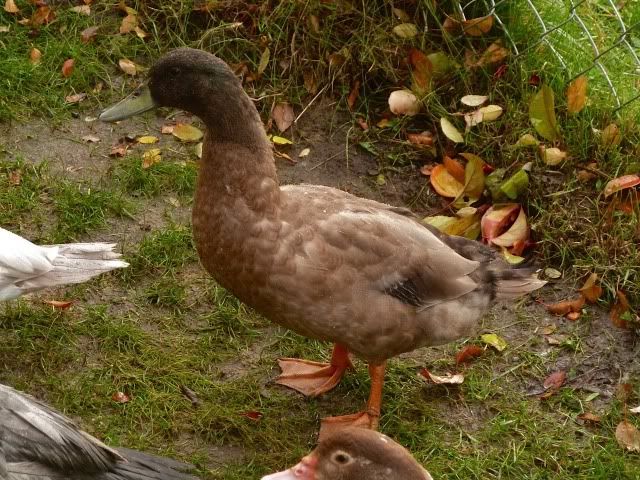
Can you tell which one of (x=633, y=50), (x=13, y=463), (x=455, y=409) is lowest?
(x=455, y=409)

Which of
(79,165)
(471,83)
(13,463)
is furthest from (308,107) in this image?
(13,463)

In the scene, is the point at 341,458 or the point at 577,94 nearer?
the point at 341,458

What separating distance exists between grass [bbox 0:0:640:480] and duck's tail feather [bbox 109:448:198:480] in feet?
0.67

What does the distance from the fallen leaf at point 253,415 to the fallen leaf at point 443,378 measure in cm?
72

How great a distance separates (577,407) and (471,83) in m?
1.80

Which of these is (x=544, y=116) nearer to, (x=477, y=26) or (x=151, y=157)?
(x=477, y=26)

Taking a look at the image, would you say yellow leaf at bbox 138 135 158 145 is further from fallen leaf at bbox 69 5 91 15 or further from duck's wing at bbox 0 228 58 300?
duck's wing at bbox 0 228 58 300

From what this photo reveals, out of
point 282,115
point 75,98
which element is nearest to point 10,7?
point 75,98

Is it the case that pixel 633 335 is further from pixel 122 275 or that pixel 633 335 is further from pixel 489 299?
pixel 122 275

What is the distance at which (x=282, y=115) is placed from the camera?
17.6 ft

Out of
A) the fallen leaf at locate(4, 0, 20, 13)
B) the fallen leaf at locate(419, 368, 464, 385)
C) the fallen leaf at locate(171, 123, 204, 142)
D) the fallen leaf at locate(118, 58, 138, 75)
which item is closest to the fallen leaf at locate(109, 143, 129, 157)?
the fallen leaf at locate(171, 123, 204, 142)

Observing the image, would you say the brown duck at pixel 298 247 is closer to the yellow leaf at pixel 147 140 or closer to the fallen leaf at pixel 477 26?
the yellow leaf at pixel 147 140

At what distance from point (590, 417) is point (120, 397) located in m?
1.88

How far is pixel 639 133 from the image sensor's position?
4.92 m
